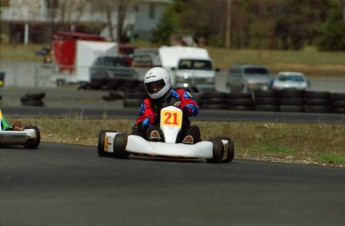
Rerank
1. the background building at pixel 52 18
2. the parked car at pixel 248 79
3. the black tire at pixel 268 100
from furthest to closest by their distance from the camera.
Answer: the background building at pixel 52 18 → the parked car at pixel 248 79 → the black tire at pixel 268 100

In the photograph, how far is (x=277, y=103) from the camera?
99.5 feet

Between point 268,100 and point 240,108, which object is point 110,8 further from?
point 268,100

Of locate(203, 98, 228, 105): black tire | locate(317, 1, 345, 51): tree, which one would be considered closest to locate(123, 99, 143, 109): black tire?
locate(203, 98, 228, 105): black tire

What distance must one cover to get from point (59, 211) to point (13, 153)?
2.83m

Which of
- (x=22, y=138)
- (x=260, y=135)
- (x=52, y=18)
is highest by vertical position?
(x=22, y=138)

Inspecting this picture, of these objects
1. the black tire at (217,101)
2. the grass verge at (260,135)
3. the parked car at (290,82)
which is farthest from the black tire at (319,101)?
the parked car at (290,82)

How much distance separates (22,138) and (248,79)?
31.0 metres

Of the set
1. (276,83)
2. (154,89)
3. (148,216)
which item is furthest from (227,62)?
(148,216)

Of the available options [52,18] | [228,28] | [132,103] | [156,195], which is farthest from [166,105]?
[228,28]

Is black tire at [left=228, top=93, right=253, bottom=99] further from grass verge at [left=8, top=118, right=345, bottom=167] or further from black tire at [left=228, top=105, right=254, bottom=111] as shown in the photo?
grass verge at [left=8, top=118, right=345, bottom=167]

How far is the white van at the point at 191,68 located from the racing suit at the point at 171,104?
27370mm

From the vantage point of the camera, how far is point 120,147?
1080cm

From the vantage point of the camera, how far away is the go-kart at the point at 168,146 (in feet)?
34.9

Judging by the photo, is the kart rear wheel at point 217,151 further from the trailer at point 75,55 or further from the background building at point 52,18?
the background building at point 52,18
